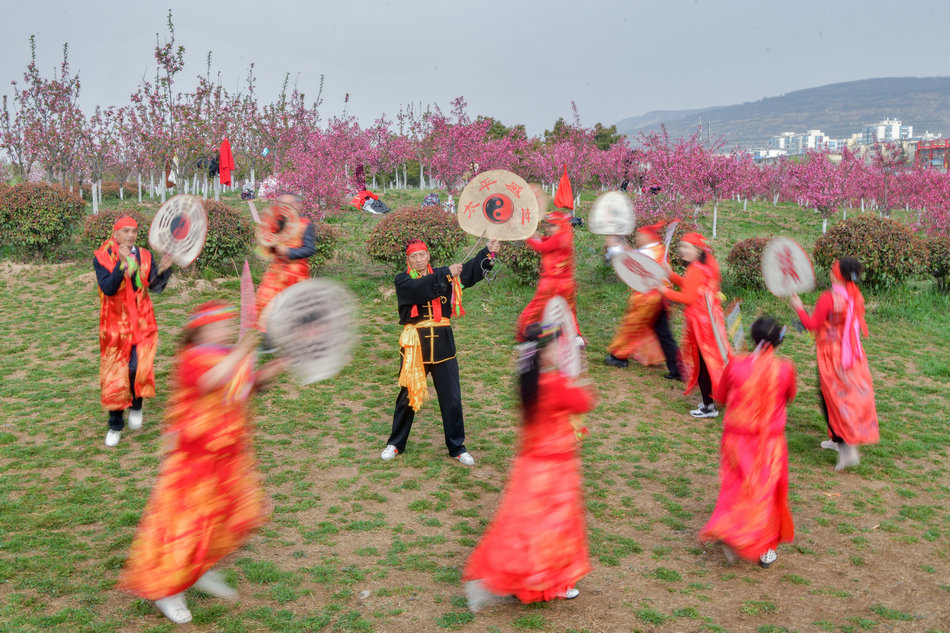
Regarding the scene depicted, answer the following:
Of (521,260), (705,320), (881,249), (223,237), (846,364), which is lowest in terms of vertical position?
(846,364)

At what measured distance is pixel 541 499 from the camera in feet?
10.9

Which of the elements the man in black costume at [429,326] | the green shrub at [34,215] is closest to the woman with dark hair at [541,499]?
the man in black costume at [429,326]

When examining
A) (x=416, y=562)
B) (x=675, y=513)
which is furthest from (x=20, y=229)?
(x=675, y=513)

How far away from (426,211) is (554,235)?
5508mm

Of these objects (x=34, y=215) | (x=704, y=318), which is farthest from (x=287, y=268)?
(x=34, y=215)

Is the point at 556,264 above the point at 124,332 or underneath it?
above

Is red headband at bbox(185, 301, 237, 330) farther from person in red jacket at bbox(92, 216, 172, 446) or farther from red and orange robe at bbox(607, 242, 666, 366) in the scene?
red and orange robe at bbox(607, 242, 666, 366)

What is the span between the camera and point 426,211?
1137 cm

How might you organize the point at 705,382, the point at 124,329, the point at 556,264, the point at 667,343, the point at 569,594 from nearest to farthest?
1. the point at 569,594
2. the point at 124,329
3. the point at 556,264
4. the point at 705,382
5. the point at 667,343

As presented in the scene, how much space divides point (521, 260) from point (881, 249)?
5.72 m

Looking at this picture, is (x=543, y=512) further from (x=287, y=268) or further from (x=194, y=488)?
(x=287, y=268)

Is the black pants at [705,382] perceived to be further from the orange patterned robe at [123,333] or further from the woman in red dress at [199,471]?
the orange patterned robe at [123,333]

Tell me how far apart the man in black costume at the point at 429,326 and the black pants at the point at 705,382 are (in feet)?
8.71

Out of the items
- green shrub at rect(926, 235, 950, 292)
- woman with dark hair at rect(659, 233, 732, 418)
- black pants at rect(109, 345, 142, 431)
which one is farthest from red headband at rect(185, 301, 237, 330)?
green shrub at rect(926, 235, 950, 292)
